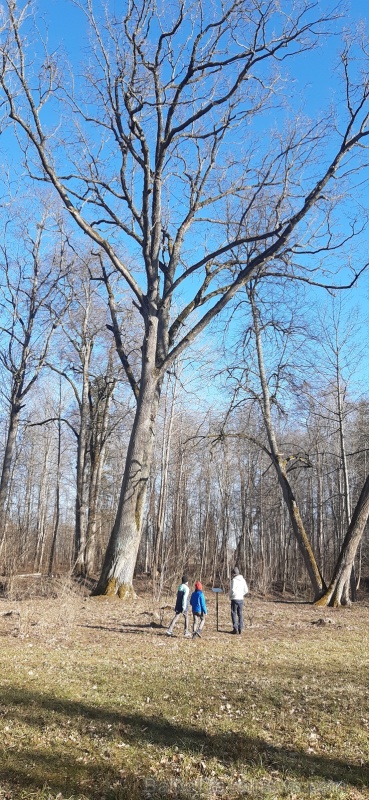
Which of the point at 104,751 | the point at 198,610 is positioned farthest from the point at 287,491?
the point at 104,751

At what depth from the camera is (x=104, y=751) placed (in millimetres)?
4500

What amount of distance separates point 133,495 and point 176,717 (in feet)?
27.9

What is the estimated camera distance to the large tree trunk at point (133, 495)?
43.7 ft

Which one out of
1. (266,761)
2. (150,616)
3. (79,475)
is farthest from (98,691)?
(79,475)

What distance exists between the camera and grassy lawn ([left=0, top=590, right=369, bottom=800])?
406 cm

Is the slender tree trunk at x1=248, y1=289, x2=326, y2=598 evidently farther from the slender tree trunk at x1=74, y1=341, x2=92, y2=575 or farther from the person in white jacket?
the slender tree trunk at x1=74, y1=341, x2=92, y2=575

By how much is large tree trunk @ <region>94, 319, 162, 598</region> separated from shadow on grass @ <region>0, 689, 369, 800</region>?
7653mm

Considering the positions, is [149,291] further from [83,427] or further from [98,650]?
[98,650]

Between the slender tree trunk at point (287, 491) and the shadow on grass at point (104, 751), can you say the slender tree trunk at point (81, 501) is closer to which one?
the slender tree trunk at point (287, 491)

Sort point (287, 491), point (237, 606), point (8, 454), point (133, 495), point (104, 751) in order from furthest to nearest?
1. point (8, 454)
2. point (287, 491)
3. point (133, 495)
4. point (237, 606)
5. point (104, 751)

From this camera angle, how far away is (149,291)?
15.5 meters

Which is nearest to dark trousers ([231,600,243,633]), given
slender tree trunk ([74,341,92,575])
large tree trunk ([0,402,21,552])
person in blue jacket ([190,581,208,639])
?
person in blue jacket ([190,581,208,639])

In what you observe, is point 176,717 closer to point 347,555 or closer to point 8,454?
point 347,555

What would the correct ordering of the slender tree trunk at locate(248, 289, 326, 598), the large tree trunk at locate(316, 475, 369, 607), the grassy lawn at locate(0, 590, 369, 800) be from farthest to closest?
the slender tree trunk at locate(248, 289, 326, 598) → the large tree trunk at locate(316, 475, 369, 607) → the grassy lawn at locate(0, 590, 369, 800)
